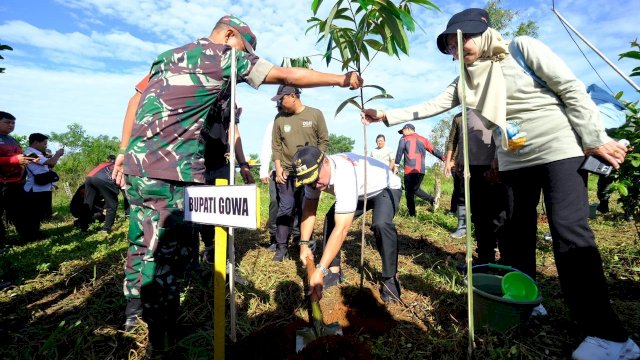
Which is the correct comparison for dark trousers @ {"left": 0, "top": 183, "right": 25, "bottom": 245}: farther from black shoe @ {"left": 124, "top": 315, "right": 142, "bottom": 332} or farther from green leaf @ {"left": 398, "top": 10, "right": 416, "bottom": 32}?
green leaf @ {"left": 398, "top": 10, "right": 416, "bottom": 32}

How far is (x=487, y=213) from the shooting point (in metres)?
2.99

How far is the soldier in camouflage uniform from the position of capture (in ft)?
6.05

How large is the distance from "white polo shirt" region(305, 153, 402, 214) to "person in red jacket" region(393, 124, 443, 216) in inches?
152

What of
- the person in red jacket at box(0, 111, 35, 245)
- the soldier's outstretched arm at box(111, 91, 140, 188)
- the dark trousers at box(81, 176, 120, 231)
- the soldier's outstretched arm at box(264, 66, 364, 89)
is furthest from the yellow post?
the dark trousers at box(81, 176, 120, 231)

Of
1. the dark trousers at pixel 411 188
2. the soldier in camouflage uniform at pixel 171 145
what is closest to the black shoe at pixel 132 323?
the soldier in camouflage uniform at pixel 171 145

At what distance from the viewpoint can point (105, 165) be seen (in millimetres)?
6230

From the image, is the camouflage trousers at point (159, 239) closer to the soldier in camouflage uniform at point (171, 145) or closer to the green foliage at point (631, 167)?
the soldier in camouflage uniform at point (171, 145)

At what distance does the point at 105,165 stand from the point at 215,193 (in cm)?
591

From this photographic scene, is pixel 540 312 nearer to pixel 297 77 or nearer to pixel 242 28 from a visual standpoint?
pixel 297 77

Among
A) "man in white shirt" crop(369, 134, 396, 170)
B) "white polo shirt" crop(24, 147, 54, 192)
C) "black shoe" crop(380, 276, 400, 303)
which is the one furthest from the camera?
"man in white shirt" crop(369, 134, 396, 170)

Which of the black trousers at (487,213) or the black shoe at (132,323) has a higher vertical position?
the black trousers at (487,213)

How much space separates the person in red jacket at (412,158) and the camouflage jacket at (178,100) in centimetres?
541

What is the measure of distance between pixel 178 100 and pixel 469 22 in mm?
1774

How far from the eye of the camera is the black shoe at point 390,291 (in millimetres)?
2656
